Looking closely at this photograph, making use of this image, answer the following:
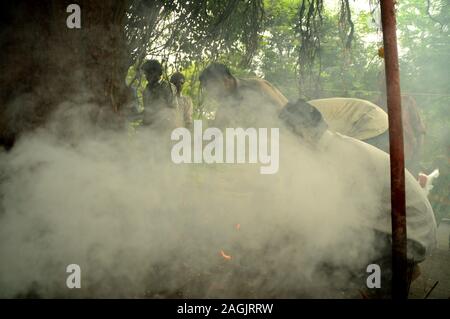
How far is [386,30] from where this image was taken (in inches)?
70.7

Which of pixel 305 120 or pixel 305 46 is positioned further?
pixel 305 46

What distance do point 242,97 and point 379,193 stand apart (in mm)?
1706

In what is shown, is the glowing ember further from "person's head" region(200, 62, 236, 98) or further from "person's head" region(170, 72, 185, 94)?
"person's head" region(170, 72, 185, 94)

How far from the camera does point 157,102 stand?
17.7ft

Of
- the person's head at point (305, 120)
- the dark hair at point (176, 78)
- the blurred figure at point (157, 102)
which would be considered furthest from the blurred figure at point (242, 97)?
the dark hair at point (176, 78)

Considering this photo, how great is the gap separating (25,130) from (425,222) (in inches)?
126

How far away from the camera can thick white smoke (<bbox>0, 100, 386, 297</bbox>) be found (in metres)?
2.30

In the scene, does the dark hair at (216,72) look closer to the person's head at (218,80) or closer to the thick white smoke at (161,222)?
the person's head at (218,80)

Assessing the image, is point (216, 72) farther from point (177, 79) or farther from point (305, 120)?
point (177, 79)

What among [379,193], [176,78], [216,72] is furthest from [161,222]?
[176,78]

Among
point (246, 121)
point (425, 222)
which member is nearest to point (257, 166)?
point (246, 121)

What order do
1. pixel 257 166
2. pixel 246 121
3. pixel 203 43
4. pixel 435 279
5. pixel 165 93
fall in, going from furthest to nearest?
1. pixel 165 93
2. pixel 203 43
3. pixel 246 121
4. pixel 257 166
5. pixel 435 279
